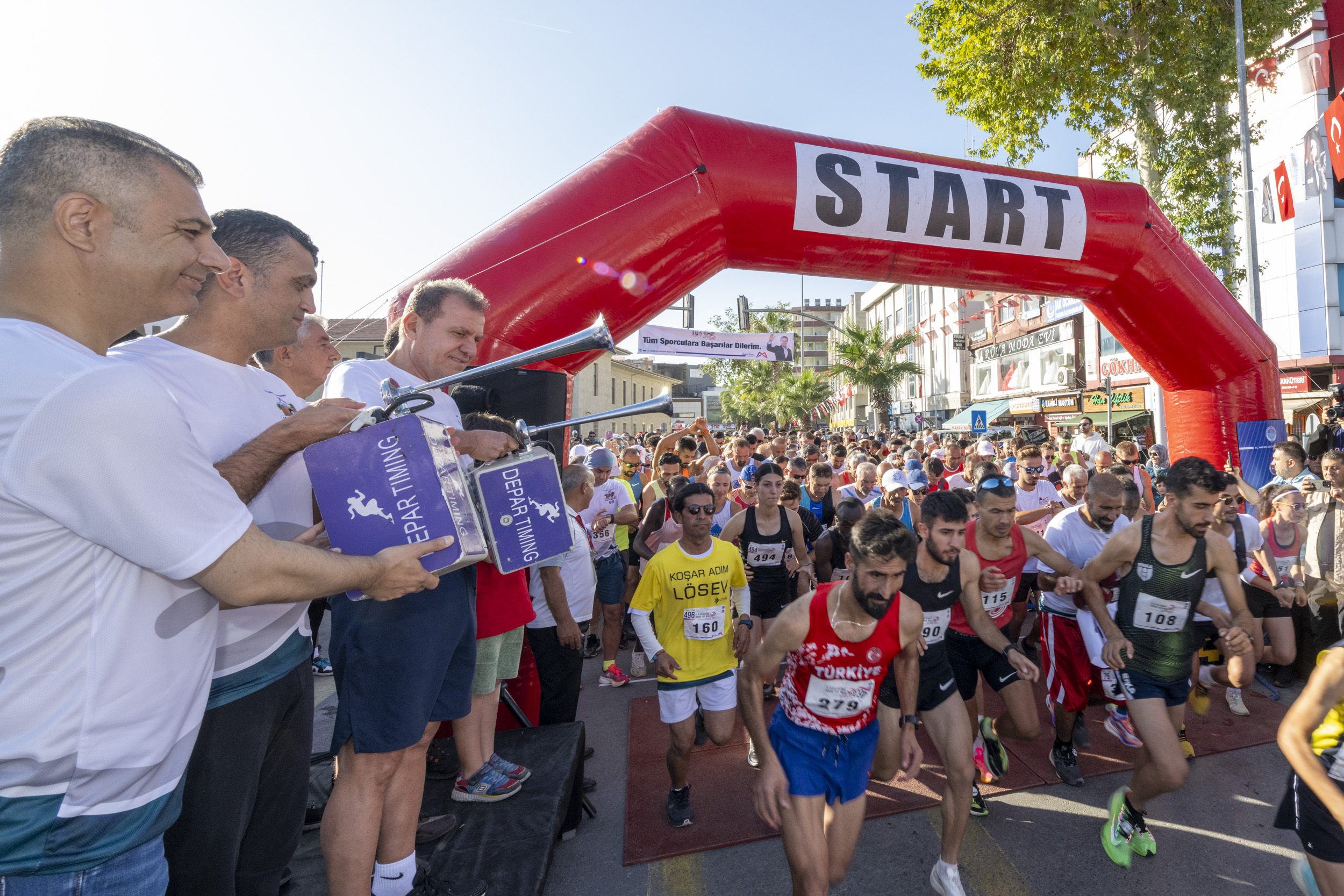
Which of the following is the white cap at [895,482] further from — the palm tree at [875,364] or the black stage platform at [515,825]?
the palm tree at [875,364]

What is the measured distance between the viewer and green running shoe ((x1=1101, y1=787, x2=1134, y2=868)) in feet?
9.80

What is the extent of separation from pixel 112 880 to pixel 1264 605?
6766 mm

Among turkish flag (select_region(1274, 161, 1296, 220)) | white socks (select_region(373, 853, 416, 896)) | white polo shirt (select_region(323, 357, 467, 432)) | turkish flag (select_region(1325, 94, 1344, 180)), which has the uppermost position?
turkish flag (select_region(1274, 161, 1296, 220))

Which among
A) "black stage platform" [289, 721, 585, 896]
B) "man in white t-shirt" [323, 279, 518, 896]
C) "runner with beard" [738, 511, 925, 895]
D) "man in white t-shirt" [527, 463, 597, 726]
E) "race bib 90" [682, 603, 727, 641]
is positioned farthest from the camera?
"man in white t-shirt" [527, 463, 597, 726]

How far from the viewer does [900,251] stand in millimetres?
5727

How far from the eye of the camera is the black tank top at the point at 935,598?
133 inches

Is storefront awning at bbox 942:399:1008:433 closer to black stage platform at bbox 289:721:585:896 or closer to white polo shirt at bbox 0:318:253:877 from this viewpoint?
black stage platform at bbox 289:721:585:896

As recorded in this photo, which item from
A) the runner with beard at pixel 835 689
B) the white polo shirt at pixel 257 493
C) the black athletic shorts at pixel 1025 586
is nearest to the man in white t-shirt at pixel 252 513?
the white polo shirt at pixel 257 493

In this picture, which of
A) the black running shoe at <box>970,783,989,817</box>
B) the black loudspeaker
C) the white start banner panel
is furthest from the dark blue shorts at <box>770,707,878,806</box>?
the white start banner panel

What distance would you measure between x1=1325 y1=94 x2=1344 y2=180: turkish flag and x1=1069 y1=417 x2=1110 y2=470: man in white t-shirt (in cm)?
480

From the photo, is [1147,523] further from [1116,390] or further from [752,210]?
[1116,390]

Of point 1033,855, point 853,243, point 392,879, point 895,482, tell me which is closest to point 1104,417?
point 895,482

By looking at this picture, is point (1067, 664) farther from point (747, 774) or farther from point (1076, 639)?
point (747, 774)

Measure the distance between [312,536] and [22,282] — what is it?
2.56 feet
